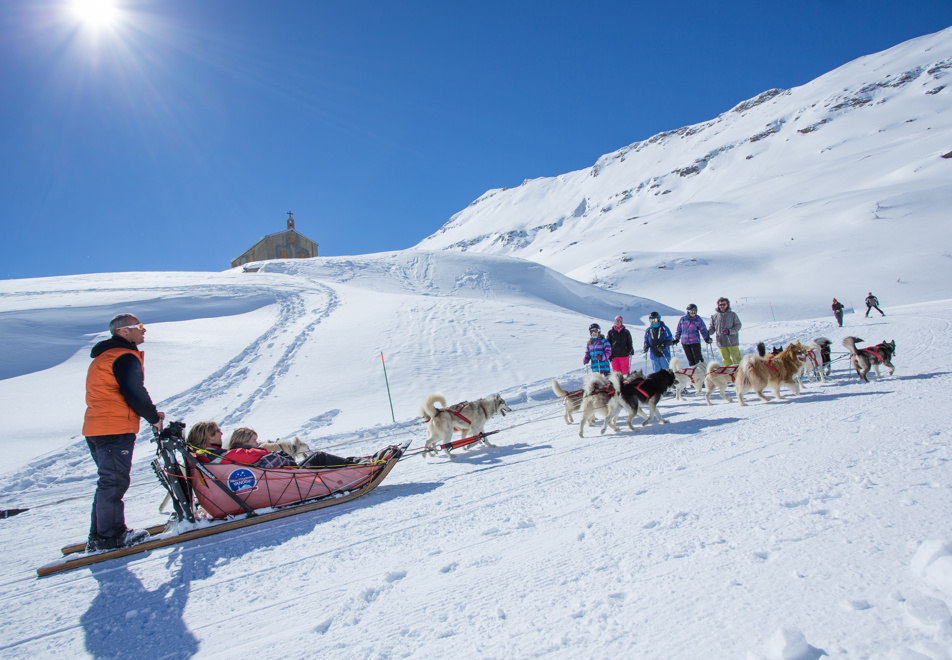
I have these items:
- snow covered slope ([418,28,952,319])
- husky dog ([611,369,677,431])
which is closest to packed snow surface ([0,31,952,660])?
husky dog ([611,369,677,431])

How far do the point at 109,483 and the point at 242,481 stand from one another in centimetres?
92

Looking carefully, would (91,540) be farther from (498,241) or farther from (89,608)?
(498,241)

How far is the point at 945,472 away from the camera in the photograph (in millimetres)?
2902

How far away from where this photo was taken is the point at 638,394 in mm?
5902

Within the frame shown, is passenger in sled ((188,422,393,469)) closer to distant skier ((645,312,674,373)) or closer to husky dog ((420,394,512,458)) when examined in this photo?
husky dog ((420,394,512,458))

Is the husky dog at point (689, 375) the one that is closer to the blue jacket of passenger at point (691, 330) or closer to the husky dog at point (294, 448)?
the blue jacket of passenger at point (691, 330)

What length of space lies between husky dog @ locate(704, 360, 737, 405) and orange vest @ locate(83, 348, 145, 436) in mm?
7266

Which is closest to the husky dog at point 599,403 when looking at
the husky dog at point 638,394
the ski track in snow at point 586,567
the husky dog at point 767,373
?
the husky dog at point 638,394

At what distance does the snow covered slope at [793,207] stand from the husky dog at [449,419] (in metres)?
31.1

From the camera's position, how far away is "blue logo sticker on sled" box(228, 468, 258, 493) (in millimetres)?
3779

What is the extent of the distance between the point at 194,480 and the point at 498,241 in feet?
492

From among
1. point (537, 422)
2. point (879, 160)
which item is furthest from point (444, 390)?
point (879, 160)

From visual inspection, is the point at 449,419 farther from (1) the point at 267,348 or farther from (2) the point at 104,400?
(1) the point at 267,348

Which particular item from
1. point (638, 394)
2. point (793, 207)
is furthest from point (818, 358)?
point (793, 207)
